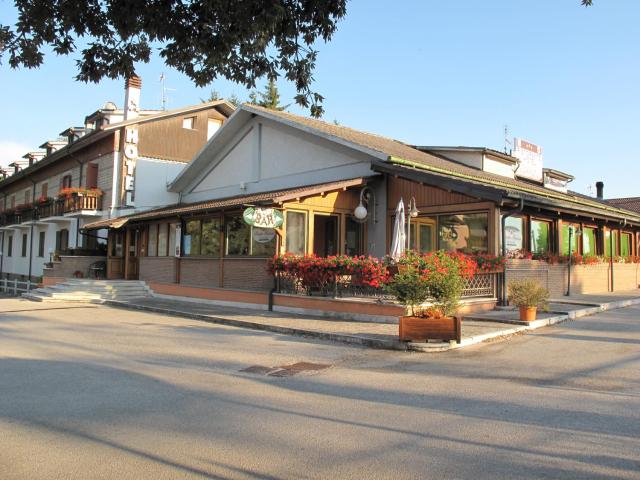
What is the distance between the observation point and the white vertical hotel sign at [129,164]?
2508cm

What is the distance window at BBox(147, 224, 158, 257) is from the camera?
22.3 m

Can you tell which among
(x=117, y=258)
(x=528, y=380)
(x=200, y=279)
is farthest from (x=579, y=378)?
(x=117, y=258)

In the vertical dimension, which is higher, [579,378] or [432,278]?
[432,278]

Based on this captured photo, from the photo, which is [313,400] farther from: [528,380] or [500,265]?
[500,265]

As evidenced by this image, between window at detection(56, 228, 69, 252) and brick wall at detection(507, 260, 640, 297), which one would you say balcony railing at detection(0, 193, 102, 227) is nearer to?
window at detection(56, 228, 69, 252)

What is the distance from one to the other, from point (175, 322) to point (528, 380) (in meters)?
9.56

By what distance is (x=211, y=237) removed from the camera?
18703 millimetres

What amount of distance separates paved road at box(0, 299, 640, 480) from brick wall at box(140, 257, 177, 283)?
10.2 m

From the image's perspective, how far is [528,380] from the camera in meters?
7.16

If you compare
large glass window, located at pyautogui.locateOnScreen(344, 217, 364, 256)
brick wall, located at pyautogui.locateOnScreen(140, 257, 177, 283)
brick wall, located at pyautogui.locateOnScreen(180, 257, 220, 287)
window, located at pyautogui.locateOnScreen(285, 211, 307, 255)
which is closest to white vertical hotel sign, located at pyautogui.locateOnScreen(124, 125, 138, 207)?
brick wall, located at pyautogui.locateOnScreen(140, 257, 177, 283)

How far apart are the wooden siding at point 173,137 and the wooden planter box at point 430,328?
20237 mm

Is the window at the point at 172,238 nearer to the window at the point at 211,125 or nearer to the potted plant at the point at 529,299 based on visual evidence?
the window at the point at 211,125

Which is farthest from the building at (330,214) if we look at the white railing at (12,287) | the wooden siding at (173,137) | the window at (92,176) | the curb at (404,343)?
the white railing at (12,287)

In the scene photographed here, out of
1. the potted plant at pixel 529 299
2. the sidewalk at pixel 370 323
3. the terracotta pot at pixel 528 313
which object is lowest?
the sidewalk at pixel 370 323
